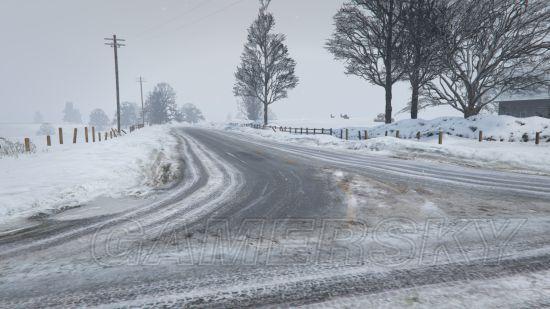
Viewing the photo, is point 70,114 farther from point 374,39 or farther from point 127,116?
point 374,39

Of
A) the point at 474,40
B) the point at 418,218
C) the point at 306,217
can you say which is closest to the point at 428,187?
the point at 418,218

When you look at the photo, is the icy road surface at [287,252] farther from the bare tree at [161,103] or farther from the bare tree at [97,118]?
the bare tree at [97,118]

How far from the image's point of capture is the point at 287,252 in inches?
109

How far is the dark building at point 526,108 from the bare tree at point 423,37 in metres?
18.9

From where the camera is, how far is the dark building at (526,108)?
30906 millimetres

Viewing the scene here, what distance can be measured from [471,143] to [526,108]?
24.4 m

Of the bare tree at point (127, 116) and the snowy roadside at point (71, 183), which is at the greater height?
the bare tree at point (127, 116)

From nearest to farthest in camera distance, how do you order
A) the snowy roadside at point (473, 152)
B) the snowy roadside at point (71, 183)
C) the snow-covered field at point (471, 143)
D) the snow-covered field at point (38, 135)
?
the snowy roadside at point (71, 183)
the snowy roadside at point (473, 152)
the snow-covered field at point (471, 143)
the snow-covered field at point (38, 135)

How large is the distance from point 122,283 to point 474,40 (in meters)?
22.7

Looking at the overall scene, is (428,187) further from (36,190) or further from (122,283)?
(36,190)

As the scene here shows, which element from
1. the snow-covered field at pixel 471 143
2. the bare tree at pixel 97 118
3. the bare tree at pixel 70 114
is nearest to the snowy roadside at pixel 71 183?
the snow-covered field at pixel 471 143

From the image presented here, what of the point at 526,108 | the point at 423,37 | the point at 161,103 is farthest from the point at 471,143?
the point at 161,103

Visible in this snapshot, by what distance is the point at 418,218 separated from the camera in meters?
3.80

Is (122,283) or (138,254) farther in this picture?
(138,254)
